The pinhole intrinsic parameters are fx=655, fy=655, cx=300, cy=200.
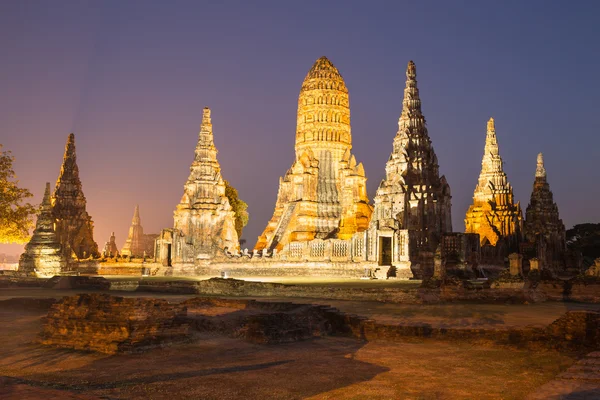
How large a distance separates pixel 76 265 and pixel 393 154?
763 inches

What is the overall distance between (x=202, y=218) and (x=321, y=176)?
32.2ft

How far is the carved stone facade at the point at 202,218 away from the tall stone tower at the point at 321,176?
14.8 ft

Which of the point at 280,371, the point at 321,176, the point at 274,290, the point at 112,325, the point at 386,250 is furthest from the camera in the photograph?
the point at 321,176

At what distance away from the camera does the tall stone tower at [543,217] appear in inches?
1827

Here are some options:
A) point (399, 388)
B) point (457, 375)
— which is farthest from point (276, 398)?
point (457, 375)

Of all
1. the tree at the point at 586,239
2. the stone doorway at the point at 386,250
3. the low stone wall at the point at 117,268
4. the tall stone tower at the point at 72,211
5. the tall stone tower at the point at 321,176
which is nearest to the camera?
the stone doorway at the point at 386,250

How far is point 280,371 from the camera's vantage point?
8.00m

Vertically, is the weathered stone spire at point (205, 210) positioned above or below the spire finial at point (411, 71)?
below

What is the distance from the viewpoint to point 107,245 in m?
56.6

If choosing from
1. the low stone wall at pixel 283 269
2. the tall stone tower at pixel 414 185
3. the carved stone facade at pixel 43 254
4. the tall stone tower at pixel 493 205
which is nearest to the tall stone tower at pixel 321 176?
the tall stone tower at pixel 414 185

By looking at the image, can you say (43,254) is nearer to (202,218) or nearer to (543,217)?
(202,218)

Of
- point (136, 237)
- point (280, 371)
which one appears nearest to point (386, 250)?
point (280, 371)

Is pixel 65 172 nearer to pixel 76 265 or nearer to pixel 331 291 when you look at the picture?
pixel 76 265

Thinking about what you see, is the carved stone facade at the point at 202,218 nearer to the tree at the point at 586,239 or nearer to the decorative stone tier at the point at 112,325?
the decorative stone tier at the point at 112,325
